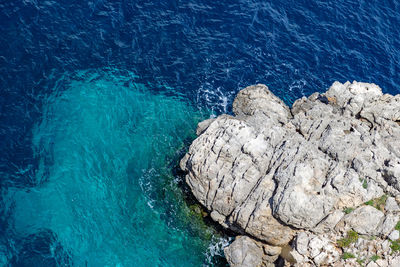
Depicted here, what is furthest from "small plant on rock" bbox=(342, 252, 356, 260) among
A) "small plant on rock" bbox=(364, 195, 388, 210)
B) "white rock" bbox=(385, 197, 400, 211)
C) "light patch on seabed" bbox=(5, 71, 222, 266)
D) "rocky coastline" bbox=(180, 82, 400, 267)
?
"light patch on seabed" bbox=(5, 71, 222, 266)

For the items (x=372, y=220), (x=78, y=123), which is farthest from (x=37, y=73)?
(x=372, y=220)

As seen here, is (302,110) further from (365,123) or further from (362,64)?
(362,64)

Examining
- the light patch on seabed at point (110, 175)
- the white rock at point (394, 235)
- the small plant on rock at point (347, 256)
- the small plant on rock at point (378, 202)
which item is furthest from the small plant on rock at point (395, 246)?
the light patch on seabed at point (110, 175)

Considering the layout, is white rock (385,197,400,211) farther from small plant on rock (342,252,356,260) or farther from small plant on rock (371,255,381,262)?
small plant on rock (342,252,356,260)

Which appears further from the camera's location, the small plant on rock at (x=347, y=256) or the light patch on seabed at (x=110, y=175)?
the light patch on seabed at (x=110, y=175)

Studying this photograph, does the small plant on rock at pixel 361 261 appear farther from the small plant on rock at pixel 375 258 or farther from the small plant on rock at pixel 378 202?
the small plant on rock at pixel 378 202

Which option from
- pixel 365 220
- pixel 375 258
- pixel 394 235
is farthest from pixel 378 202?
pixel 375 258
